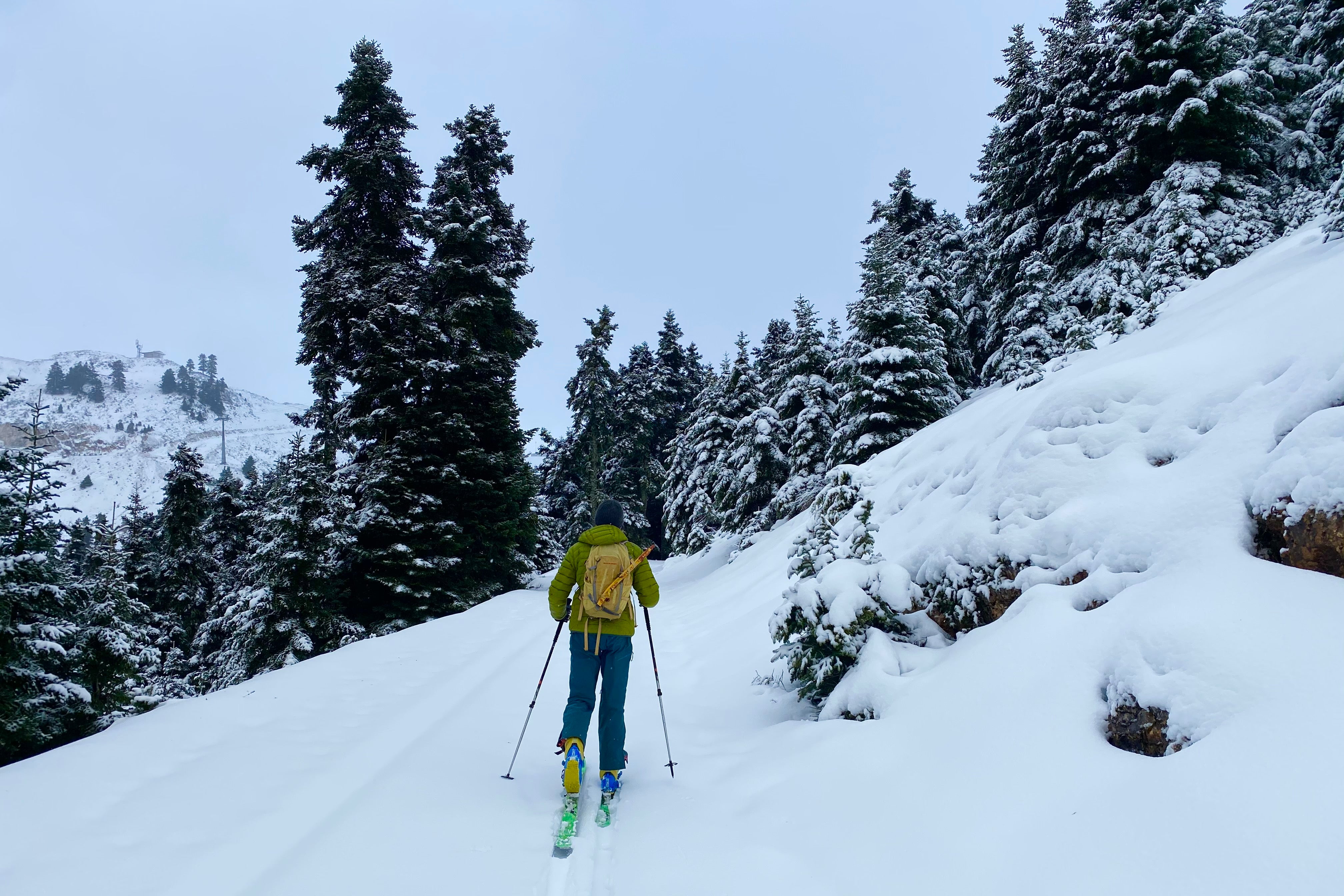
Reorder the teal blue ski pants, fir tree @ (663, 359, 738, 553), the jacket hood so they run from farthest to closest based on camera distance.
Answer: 1. fir tree @ (663, 359, 738, 553)
2. the jacket hood
3. the teal blue ski pants

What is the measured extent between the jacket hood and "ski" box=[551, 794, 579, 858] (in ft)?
5.58

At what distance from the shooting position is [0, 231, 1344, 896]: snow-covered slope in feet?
7.97

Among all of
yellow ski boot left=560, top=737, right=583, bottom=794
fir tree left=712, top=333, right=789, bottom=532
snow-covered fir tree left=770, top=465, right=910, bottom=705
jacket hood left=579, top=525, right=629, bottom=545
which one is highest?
fir tree left=712, top=333, right=789, bottom=532

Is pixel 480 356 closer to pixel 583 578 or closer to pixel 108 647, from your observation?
pixel 108 647

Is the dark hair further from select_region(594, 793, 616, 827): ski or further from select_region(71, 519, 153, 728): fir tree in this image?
select_region(71, 519, 153, 728): fir tree

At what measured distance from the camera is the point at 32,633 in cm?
675

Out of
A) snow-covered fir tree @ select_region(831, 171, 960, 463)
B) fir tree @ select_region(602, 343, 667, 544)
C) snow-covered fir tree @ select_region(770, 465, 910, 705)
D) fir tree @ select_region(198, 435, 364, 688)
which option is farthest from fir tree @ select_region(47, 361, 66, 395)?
snow-covered fir tree @ select_region(770, 465, 910, 705)

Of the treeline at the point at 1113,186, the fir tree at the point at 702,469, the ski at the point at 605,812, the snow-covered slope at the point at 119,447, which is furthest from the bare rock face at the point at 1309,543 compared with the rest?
the snow-covered slope at the point at 119,447

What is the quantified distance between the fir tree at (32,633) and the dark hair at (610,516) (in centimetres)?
644

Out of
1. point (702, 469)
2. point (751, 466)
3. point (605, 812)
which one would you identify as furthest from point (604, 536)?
point (702, 469)

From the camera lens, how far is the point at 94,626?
8625 millimetres

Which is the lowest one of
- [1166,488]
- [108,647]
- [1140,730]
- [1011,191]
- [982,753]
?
[982,753]

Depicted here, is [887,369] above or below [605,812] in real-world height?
above

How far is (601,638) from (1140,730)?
3.18 m
